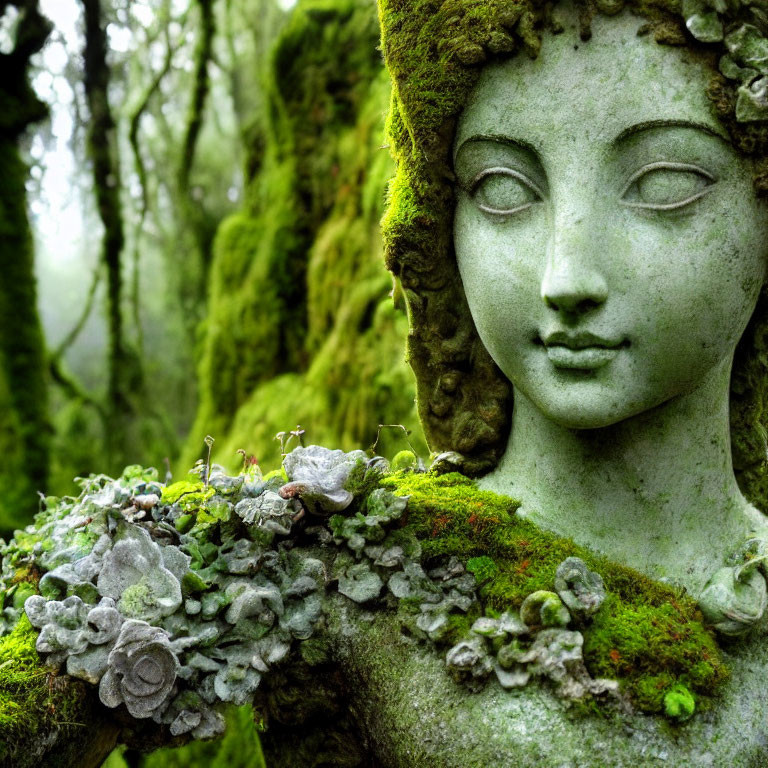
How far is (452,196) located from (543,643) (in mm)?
977

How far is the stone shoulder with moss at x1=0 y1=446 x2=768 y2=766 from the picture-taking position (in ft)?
5.46

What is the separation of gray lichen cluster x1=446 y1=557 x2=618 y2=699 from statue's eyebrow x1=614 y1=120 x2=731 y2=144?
32.6 inches

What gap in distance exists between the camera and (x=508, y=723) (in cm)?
168

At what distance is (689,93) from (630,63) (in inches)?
4.9

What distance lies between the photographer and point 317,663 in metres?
1.85

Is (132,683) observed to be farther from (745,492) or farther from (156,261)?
(156,261)

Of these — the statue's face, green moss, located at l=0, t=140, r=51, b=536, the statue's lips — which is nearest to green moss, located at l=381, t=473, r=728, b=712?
the statue's face

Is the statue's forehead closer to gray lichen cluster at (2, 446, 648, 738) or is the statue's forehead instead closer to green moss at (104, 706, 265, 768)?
gray lichen cluster at (2, 446, 648, 738)

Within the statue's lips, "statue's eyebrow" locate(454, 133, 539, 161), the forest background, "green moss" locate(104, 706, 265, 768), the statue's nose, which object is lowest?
"green moss" locate(104, 706, 265, 768)

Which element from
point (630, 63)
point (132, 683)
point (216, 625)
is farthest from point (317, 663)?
point (630, 63)

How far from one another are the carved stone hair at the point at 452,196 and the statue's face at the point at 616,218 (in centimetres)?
4

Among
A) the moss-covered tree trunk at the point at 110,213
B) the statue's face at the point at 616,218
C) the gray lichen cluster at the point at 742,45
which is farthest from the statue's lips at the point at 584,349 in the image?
the moss-covered tree trunk at the point at 110,213

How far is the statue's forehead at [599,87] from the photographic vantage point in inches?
68.0

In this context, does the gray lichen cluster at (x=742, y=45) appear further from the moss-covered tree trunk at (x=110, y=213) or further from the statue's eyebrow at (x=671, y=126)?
the moss-covered tree trunk at (x=110, y=213)
